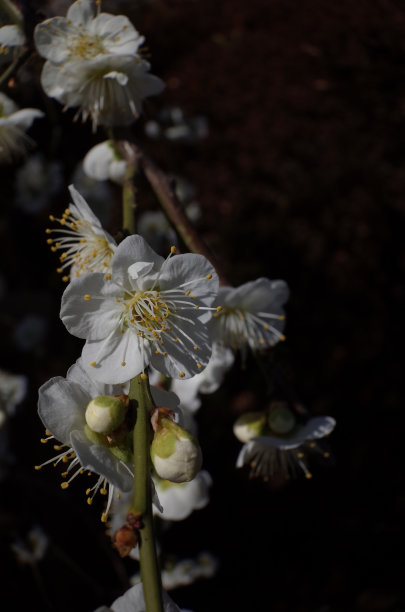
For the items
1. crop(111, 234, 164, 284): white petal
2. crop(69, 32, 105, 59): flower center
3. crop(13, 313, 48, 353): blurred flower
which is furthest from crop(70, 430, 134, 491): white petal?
crop(13, 313, 48, 353): blurred flower

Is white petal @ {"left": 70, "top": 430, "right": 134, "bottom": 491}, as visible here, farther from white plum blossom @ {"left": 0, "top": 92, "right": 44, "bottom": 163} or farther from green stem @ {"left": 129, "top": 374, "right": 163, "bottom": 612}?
white plum blossom @ {"left": 0, "top": 92, "right": 44, "bottom": 163}

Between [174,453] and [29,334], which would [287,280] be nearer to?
[29,334]

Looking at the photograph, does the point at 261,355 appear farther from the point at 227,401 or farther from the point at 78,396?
the point at 227,401

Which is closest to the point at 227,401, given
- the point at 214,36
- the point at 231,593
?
the point at 231,593

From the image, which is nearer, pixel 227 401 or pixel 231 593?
pixel 231 593

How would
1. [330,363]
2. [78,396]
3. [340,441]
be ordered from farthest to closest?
[330,363], [340,441], [78,396]

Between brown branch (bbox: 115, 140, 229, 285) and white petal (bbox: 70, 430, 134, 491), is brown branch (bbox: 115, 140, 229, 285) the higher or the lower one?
the higher one
